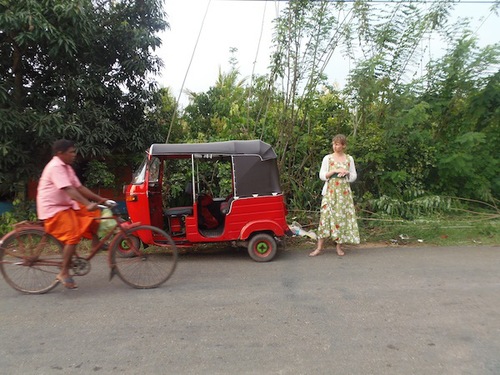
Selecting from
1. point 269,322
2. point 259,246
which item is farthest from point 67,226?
point 259,246

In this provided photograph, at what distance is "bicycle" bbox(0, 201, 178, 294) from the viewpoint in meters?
4.38

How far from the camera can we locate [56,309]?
4047mm

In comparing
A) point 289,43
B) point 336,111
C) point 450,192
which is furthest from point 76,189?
point 450,192

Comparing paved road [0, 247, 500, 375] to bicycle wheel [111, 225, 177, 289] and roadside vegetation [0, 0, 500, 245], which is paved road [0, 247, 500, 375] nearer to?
bicycle wheel [111, 225, 177, 289]

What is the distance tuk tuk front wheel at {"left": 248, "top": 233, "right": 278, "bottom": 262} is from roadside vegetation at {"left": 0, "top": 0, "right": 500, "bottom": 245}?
1907mm

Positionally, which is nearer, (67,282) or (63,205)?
(63,205)

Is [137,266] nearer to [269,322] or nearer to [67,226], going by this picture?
[67,226]

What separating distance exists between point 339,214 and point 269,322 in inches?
108

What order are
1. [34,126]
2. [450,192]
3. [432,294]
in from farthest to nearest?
[450,192] → [34,126] → [432,294]

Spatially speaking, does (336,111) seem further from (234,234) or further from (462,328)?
(462,328)

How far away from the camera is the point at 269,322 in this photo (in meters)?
3.69

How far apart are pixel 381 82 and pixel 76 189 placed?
6.03 m

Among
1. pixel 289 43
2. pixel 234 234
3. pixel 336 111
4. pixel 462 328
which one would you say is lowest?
pixel 462 328

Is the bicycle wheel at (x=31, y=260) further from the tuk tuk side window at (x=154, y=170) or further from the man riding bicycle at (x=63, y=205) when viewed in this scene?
the tuk tuk side window at (x=154, y=170)
